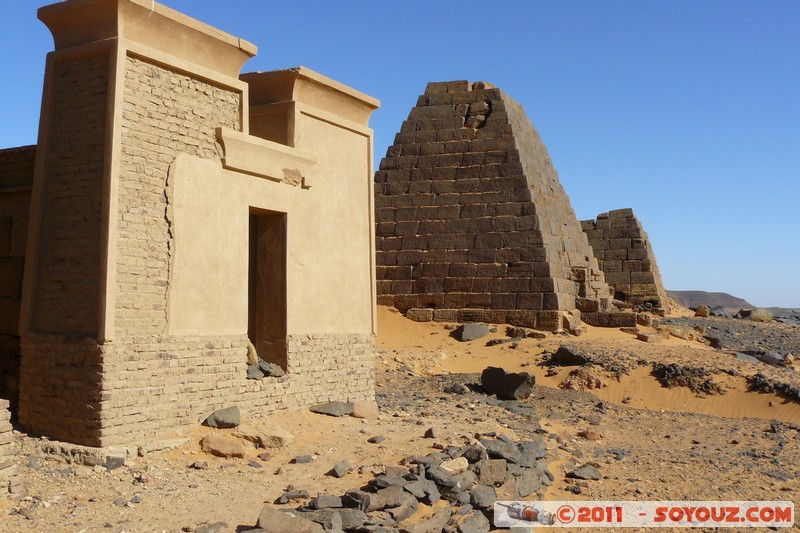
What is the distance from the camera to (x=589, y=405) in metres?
11.8

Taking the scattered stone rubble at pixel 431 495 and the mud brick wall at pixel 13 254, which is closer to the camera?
the scattered stone rubble at pixel 431 495

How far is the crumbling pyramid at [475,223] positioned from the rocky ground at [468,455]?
145 inches

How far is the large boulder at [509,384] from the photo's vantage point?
Answer: 1198 cm

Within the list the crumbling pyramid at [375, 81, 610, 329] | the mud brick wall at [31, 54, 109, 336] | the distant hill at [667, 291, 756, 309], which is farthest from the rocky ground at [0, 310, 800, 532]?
the distant hill at [667, 291, 756, 309]

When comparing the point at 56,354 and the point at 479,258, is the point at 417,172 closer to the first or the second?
the point at 479,258

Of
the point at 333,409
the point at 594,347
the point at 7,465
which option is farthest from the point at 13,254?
the point at 594,347

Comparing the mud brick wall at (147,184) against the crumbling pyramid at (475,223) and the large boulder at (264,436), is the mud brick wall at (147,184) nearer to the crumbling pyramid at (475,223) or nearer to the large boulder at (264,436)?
the large boulder at (264,436)

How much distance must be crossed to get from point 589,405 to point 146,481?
7184 millimetres

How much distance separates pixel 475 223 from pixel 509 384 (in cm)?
719

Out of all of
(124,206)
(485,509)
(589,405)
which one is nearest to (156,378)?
(124,206)

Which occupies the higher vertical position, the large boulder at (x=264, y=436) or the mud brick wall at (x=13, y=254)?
the mud brick wall at (x=13, y=254)

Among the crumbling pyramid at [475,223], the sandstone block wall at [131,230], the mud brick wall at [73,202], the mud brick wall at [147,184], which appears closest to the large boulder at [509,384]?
the sandstone block wall at [131,230]

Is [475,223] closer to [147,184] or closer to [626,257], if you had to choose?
[626,257]

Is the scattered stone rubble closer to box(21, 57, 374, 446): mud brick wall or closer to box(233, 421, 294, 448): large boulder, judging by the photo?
box(233, 421, 294, 448): large boulder
